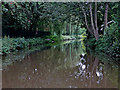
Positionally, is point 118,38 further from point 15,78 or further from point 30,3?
point 30,3

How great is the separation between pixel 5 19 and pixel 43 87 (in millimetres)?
12587

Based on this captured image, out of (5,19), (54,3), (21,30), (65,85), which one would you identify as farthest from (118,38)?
(21,30)

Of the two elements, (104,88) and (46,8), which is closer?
(104,88)

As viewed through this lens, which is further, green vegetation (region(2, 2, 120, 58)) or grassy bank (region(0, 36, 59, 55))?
green vegetation (region(2, 2, 120, 58))

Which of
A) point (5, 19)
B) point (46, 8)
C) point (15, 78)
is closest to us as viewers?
point (15, 78)

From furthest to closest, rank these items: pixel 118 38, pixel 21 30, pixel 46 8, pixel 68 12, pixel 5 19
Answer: pixel 21 30 < pixel 46 8 < pixel 68 12 < pixel 5 19 < pixel 118 38

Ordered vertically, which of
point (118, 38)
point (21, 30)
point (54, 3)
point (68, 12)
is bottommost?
point (118, 38)

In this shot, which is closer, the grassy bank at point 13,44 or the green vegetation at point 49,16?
the grassy bank at point 13,44

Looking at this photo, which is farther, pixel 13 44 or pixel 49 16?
pixel 49 16

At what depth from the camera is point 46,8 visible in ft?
55.5

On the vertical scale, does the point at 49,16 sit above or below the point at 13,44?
above

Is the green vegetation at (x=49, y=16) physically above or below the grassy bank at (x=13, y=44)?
above

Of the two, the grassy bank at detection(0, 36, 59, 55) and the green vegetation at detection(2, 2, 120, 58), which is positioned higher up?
the green vegetation at detection(2, 2, 120, 58)

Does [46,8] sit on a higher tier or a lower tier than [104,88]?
higher
